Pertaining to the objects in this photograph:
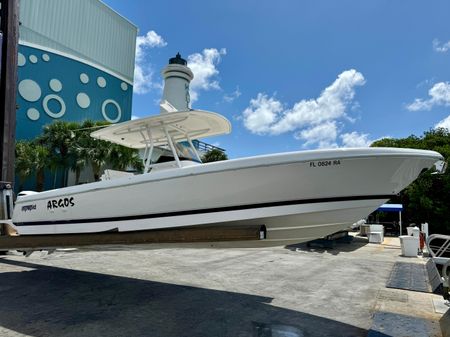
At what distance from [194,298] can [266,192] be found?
1985 millimetres

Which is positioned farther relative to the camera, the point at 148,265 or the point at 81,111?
the point at 81,111

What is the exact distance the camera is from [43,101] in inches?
866

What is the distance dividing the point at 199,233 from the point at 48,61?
23850mm

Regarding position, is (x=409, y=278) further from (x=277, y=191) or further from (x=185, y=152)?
(x=185, y=152)

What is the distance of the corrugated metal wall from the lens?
22.5m

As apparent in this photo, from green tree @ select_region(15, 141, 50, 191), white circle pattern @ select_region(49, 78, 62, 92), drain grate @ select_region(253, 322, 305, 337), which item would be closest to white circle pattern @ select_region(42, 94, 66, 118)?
white circle pattern @ select_region(49, 78, 62, 92)

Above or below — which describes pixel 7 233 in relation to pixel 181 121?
below

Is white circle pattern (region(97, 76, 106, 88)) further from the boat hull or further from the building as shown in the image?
the boat hull

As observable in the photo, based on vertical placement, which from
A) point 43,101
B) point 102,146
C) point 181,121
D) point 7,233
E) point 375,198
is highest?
point 43,101

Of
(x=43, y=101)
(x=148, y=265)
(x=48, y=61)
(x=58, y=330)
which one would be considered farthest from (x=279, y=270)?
(x=48, y=61)

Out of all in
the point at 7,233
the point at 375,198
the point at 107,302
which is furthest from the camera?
the point at 7,233

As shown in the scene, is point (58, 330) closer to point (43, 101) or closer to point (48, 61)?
point (43, 101)

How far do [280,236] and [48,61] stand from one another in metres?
24.1

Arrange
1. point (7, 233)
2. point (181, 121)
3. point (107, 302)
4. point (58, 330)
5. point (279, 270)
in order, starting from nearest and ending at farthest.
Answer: point (58, 330) → point (107, 302) → point (181, 121) → point (7, 233) → point (279, 270)
